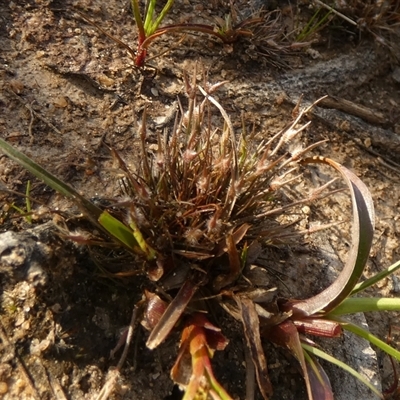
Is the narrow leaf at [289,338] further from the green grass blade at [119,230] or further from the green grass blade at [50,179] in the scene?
the green grass blade at [50,179]

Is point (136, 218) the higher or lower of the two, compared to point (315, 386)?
higher

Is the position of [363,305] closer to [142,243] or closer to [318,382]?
[318,382]

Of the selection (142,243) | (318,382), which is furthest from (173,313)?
(318,382)

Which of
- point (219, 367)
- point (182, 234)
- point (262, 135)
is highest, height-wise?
point (182, 234)

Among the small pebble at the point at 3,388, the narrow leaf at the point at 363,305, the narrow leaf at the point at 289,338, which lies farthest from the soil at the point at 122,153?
the narrow leaf at the point at 363,305

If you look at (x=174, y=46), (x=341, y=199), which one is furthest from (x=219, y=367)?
(x=174, y=46)

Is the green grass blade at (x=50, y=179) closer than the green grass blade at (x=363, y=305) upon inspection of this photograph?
Yes

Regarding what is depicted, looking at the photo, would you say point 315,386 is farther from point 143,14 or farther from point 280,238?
point 143,14

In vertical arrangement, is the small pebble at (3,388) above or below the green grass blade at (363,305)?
below

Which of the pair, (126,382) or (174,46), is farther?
(174,46)
